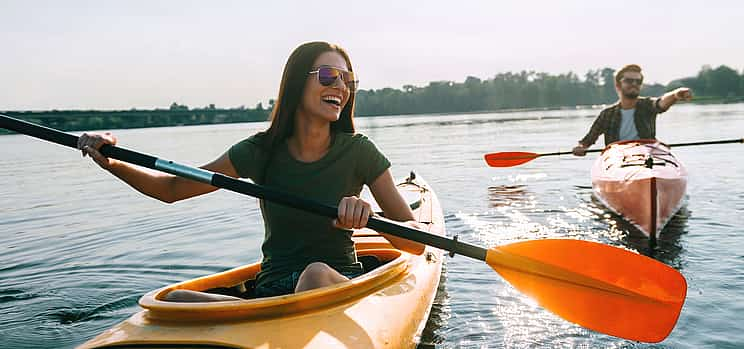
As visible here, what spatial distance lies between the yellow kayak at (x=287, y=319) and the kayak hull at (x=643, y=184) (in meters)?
3.83

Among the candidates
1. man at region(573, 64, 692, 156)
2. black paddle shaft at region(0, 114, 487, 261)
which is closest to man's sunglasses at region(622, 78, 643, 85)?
man at region(573, 64, 692, 156)

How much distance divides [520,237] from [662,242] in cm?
149

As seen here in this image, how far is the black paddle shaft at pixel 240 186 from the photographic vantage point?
2.86 metres

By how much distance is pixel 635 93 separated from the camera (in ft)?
28.2

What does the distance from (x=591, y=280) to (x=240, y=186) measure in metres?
2.03

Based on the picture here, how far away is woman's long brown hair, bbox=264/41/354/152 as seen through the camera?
3.05 metres

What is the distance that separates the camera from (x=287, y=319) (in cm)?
264

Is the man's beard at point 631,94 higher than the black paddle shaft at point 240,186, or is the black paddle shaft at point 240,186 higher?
the man's beard at point 631,94

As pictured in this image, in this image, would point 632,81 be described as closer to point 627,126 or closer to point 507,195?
point 627,126

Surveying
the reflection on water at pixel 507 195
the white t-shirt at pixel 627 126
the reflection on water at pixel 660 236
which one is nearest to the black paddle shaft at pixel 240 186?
the reflection on water at pixel 660 236

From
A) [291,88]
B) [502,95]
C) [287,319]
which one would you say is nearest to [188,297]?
[287,319]

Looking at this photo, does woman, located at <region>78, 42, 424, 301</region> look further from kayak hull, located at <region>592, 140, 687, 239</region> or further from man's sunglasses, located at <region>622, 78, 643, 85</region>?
man's sunglasses, located at <region>622, 78, 643, 85</region>

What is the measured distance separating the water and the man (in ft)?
3.63

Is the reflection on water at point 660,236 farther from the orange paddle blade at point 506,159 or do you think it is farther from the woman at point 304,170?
the woman at point 304,170
